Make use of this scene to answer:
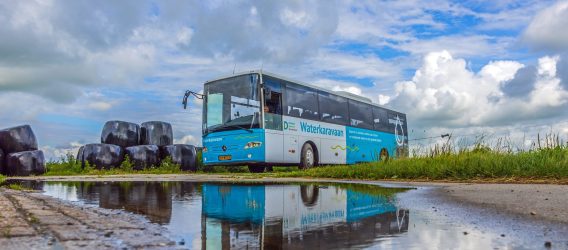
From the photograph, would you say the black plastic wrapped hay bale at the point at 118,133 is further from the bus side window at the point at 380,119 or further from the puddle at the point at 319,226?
the puddle at the point at 319,226

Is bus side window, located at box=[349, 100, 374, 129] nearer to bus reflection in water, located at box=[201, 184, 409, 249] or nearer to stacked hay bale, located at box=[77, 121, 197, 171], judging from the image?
stacked hay bale, located at box=[77, 121, 197, 171]

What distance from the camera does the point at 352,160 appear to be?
2052cm

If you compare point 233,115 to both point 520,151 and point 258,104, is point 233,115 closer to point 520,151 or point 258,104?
point 258,104

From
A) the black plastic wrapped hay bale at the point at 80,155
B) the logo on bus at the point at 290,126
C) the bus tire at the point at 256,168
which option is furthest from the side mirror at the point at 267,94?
the black plastic wrapped hay bale at the point at 80,155

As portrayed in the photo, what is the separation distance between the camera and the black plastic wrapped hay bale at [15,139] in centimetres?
1797

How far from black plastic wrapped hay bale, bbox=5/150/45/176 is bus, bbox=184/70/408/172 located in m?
6.33

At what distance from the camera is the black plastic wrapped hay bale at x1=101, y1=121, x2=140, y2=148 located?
1986 cm

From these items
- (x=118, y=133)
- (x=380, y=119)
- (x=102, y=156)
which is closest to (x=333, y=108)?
(x=380, y=119)

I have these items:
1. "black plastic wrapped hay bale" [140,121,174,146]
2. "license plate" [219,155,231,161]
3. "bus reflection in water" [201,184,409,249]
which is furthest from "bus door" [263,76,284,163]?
"bus reflection in water" [201,184,409,249]

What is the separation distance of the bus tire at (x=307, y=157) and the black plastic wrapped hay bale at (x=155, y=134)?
6532 mm

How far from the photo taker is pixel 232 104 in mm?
16422

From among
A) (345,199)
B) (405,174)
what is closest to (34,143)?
(405,174)

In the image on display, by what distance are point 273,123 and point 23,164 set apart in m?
9.25

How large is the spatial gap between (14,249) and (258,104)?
13626mm
